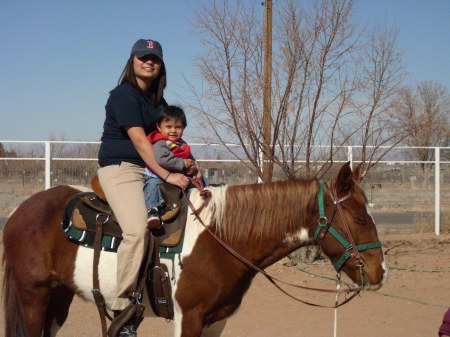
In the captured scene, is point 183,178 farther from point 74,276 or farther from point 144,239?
point 74,276

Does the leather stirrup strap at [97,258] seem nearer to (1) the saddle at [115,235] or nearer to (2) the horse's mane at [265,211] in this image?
(1) the saddle at [115,235]

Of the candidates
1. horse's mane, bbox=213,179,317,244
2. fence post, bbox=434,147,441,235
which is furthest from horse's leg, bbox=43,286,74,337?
fence post, bbox=434,147,441,235

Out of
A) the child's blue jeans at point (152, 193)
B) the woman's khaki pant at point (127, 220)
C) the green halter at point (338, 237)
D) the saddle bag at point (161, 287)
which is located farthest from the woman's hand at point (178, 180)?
the green halter at point (338, 237)

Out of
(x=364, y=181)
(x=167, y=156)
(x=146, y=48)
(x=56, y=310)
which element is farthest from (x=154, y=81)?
(x=364, y=181)

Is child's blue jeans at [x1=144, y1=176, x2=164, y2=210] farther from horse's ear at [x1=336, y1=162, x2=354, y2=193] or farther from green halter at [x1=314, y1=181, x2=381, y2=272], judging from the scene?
horse's ear at [x1=336, y1=162, x2=354, y2=193]

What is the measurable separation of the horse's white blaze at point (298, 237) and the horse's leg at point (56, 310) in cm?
187

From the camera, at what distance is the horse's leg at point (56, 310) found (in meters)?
4.23

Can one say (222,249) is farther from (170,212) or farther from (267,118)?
(267,118)

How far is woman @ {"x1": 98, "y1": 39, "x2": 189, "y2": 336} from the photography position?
3.56 m

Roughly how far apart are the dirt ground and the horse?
7.85ft

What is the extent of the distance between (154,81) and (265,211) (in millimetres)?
1422

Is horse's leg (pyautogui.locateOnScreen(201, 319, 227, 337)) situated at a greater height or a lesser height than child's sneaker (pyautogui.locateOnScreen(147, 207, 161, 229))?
lesser

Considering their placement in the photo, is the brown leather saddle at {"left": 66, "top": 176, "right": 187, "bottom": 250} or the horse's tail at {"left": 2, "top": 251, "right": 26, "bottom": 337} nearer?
the brown leather saddle at {"left": 66, "top": 176, "right": 187, "bottom": 250}

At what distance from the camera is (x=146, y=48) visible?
3953 millimetres
